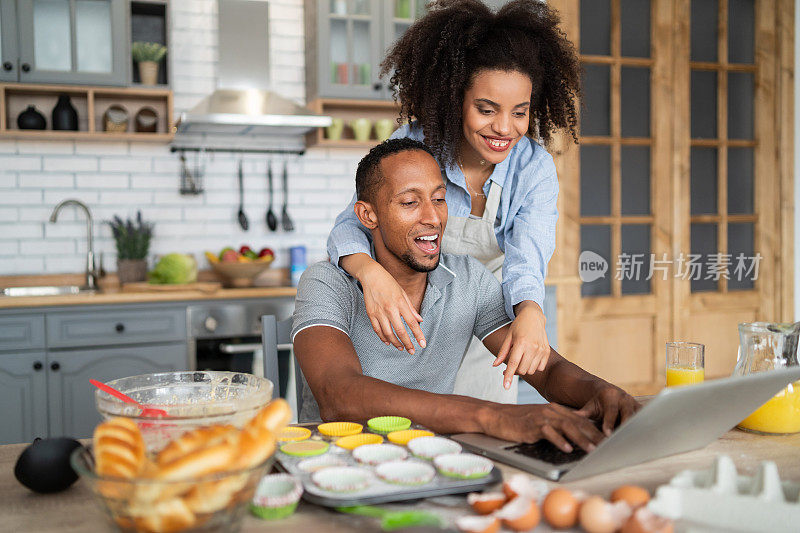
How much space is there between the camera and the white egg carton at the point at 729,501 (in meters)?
0.74

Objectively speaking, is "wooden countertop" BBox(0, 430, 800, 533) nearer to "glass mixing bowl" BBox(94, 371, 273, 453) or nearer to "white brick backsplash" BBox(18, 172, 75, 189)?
"glass mixing bowl" BBox(94, 371, 273, 453)

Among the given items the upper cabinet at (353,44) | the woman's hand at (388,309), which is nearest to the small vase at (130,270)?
the upper cabinet at (353,44)

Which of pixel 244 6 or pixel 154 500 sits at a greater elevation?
pixel 244 6

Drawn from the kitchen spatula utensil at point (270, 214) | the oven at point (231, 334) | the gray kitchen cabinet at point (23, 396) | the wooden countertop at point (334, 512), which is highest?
the kitchen spatula utensil at point (270, 214)

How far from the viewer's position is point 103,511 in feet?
2.33

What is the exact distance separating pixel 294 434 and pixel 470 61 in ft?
3.90

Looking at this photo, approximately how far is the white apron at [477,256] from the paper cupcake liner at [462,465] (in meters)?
1.16

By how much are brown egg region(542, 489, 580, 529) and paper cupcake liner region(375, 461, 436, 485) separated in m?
0.15

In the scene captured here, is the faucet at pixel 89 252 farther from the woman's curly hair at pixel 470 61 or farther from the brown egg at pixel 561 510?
the brown egg at pixel 561 510

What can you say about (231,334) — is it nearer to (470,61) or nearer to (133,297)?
(133,297)

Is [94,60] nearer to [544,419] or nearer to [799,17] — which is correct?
[544,419]

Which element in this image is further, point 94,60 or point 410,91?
point 94,60

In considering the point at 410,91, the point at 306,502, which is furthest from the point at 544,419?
the point at 410,91

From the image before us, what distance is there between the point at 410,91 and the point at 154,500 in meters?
1.60
